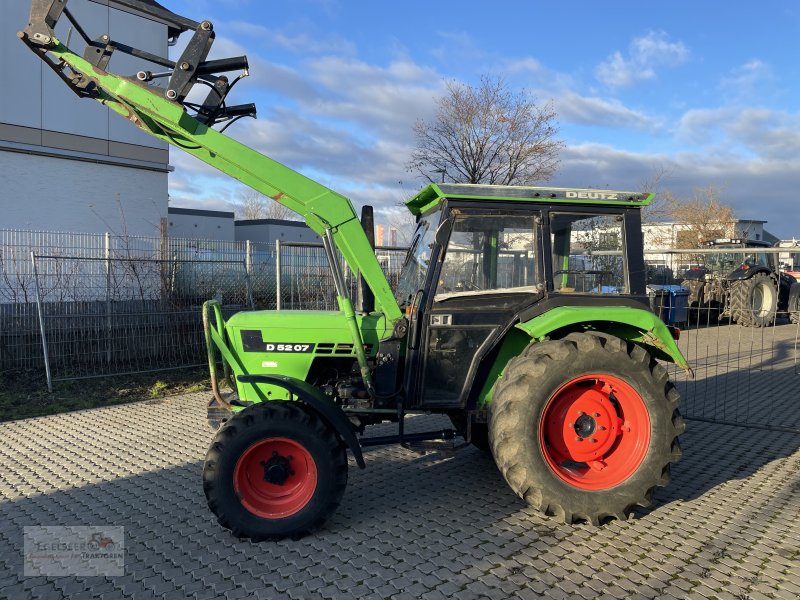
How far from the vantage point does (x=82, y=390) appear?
8.07 meters

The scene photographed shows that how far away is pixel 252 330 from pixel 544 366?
82.5 inches

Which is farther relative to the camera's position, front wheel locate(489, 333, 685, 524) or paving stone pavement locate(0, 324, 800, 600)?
front wheel locate(489, 333, 685, 524)

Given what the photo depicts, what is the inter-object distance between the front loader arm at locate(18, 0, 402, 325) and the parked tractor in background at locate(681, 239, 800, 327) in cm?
1362

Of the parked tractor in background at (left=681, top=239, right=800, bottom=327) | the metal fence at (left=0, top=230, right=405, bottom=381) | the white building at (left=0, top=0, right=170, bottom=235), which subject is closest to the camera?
the metal fence at (left=0, top=230, right=405, bottom=381)

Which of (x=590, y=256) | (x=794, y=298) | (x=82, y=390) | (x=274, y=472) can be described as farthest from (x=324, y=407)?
(x=794, y=298)

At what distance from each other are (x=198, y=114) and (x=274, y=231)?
32.4 meters

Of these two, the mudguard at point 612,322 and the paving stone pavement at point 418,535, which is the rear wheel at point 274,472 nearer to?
the paving stone pavement at point 418,535

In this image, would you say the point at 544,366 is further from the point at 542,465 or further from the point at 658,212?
the point at 658,212

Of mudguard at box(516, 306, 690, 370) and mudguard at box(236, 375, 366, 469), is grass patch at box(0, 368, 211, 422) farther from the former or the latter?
mudguard at box(516, 306, 690, 370)

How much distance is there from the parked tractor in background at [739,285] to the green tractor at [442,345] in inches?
492

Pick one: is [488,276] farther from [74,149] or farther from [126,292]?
[74,149]

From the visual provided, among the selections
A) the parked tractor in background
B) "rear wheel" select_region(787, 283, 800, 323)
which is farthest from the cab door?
"rear wheel" select_region(787, 283, 800, 323)

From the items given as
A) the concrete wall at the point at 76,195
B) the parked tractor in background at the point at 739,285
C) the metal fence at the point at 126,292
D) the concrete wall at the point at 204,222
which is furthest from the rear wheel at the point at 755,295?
the concrete wall at the point at 204,222

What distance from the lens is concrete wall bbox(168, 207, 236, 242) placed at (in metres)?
30.9
